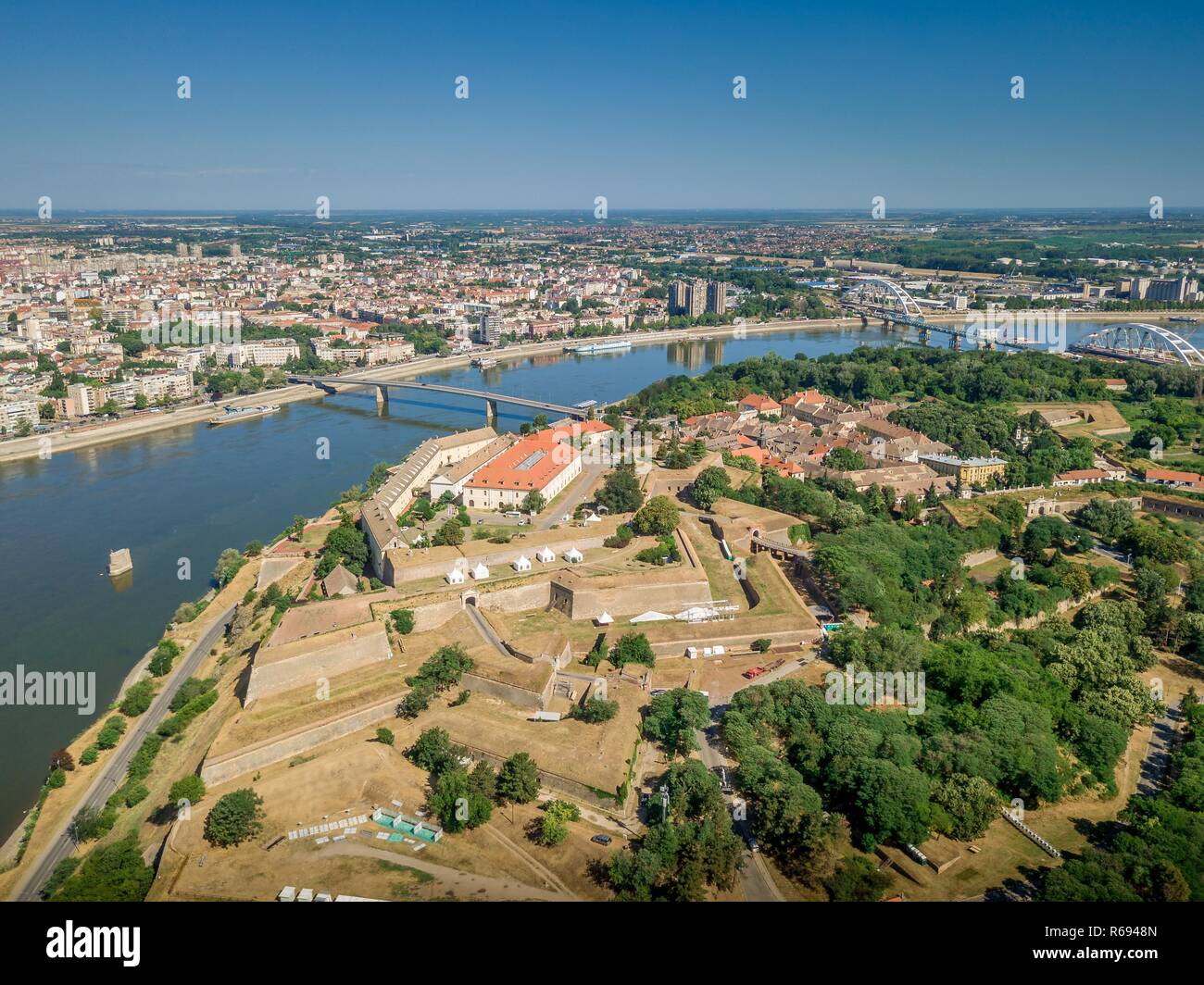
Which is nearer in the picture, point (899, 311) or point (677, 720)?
point (677, 720)

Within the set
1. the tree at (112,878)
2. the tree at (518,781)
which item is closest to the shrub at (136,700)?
the tree at (112,878)

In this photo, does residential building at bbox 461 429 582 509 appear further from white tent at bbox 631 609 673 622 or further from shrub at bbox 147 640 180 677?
shrub at bbox 147 640 180 677

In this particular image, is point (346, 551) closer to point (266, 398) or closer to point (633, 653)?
point (633, 653)

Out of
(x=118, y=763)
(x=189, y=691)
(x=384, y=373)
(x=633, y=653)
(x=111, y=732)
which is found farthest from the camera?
(x=384, y=373)

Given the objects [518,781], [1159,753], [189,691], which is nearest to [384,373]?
[189,691]

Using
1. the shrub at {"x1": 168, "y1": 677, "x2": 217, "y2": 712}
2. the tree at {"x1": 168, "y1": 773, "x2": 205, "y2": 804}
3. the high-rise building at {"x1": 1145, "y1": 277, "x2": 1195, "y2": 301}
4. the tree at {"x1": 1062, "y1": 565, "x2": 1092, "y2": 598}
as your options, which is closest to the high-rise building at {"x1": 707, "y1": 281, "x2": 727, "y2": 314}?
the high-rise building at {"x1": 1145, "y1": 277, "x2": 1195, "y2": 301}

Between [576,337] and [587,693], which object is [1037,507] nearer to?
[587,693]
